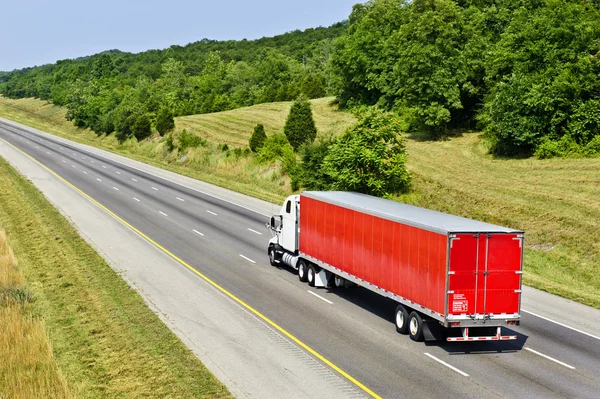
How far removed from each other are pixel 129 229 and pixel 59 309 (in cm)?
1501

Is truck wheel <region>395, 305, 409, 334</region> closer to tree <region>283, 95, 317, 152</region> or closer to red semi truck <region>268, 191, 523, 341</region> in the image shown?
red semi truck <region>268, 191, 523, 341</region>

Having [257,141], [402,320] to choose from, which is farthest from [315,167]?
[402,320]

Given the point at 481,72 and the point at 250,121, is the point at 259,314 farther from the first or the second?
the point at 250,121

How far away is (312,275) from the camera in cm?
2633

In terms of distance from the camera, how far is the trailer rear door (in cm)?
1802

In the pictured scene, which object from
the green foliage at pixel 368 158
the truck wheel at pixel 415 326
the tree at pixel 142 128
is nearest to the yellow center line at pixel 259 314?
the truck wheel at pixel 415 326

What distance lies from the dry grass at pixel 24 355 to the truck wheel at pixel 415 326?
10.1m

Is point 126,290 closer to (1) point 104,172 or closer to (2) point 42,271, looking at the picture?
(2) point 42,271

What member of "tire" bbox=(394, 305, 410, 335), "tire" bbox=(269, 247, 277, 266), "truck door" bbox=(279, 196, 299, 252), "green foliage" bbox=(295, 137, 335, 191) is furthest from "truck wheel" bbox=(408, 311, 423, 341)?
"green foliage" bbox=(295, 137, 335, 191)

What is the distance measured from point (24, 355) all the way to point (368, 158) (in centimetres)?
2636

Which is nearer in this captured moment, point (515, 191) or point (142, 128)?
point (515, 191)

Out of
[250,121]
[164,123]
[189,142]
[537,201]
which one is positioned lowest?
[537,201]

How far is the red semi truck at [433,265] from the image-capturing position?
18078mm

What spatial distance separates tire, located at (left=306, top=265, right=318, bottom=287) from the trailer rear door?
887 cm
